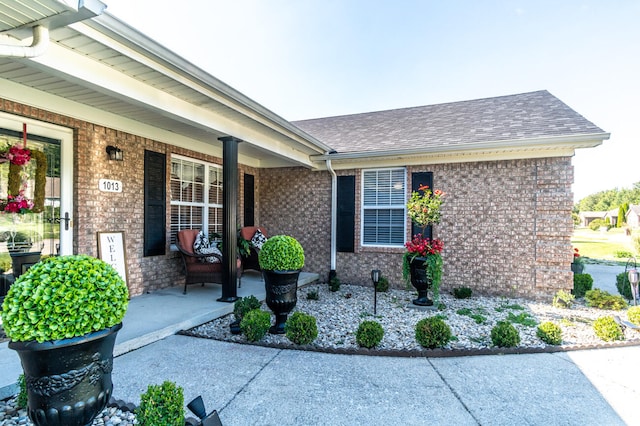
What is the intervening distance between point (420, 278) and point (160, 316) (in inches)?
153

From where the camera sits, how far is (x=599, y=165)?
170 feet

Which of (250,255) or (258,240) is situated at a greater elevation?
(258,240)

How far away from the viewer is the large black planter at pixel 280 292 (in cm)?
392

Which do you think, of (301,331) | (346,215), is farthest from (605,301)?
(301,331)

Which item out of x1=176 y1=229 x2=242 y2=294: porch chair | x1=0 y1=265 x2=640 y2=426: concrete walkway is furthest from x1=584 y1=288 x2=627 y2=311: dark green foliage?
x1=176 y1=229 x2=242 y2=294: porch chair

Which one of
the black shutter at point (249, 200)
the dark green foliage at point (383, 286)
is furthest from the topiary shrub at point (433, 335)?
the black shutter at point (249, 200)

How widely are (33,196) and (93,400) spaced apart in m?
3.44

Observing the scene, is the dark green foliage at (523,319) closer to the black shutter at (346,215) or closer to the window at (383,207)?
the window at (383,207)

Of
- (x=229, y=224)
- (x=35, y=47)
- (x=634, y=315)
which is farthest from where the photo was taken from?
(x=229, y=224)

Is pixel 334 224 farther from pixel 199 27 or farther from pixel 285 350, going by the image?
pixel 199 27

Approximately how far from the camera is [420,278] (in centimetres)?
546

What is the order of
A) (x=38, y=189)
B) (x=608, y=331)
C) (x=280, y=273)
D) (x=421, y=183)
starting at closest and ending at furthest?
(x=608, y=331) < (x=280, y=273) < (x=38, y=189) < (x=421, y=183)

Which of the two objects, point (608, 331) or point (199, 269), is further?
point (199, 269)

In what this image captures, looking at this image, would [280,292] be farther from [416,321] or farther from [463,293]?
[463,293]
